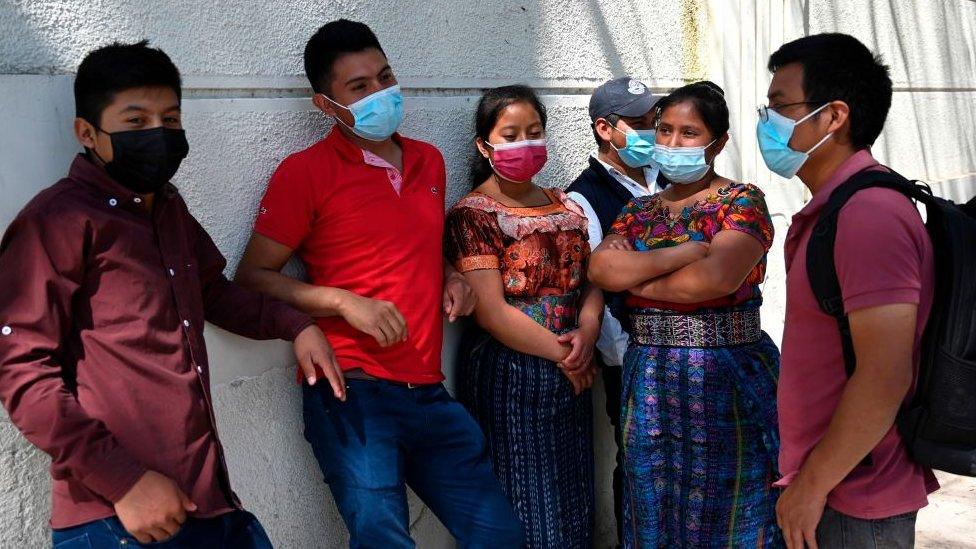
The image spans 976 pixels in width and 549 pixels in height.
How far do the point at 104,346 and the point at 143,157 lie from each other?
0.41 meters

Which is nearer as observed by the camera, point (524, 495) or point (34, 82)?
point (34, 82)

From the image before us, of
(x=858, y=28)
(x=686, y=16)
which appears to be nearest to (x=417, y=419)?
(x=686, y=16)

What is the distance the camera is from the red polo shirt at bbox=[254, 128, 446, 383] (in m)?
2.75

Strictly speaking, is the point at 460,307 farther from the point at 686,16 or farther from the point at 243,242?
the point at 686,16

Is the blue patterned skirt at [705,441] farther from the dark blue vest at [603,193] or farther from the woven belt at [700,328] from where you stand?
the dark blue vest at [603,193]

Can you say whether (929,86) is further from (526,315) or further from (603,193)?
(526,315)

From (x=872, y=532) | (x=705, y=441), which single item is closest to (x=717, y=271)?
(x=705, y=441)

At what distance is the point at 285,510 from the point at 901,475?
174 cm

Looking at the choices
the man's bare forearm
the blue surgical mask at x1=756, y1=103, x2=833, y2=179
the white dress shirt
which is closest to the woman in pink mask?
the white dress shirt

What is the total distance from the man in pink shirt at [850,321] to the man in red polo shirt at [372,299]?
105 cm

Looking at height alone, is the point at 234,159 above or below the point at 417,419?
above

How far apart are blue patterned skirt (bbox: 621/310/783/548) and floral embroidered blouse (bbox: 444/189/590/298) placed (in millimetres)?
379

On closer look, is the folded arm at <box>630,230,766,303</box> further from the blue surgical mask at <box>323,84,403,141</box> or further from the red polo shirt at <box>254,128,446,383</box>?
the blue surgical mask at <box>323,84,403,141</box>

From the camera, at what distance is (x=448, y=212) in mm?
3297
